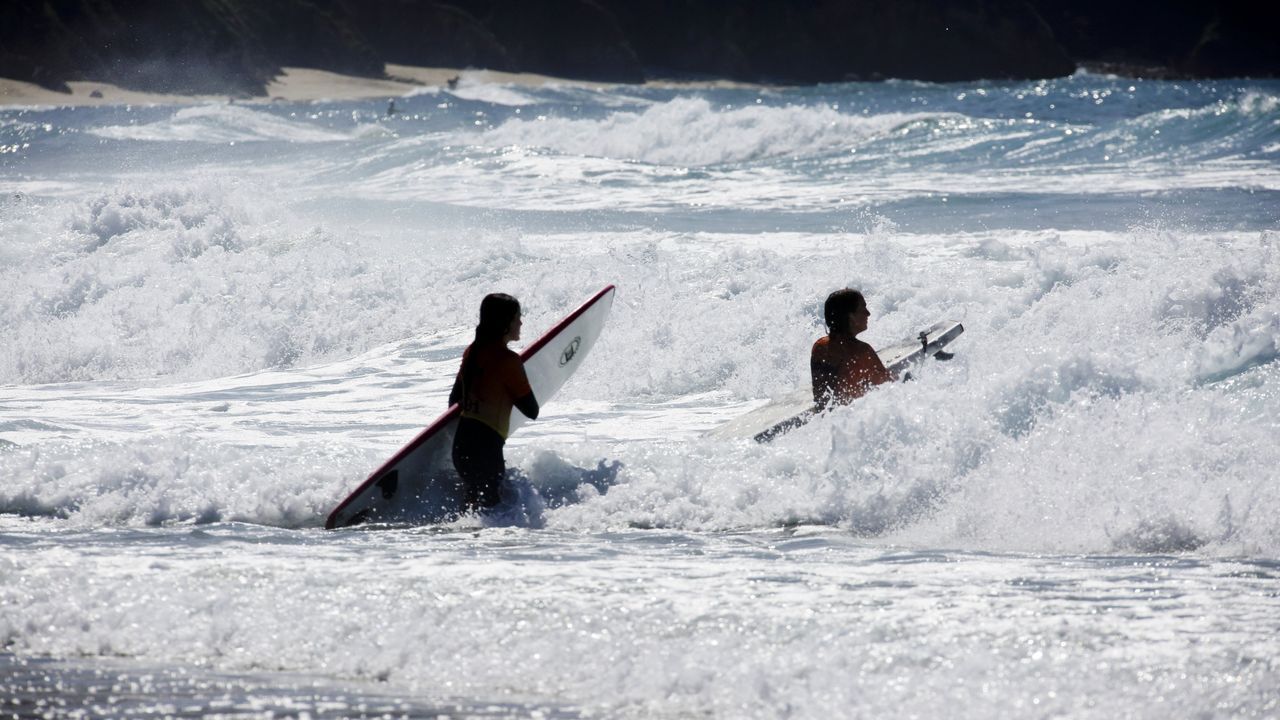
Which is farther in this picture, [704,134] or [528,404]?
[704,134]

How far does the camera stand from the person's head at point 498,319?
621 cm

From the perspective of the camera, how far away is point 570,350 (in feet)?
24.9

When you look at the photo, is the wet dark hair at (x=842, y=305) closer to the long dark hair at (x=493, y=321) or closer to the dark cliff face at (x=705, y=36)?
the long dark hair at (x=493, y=321)

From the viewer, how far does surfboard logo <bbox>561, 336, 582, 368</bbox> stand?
757cm

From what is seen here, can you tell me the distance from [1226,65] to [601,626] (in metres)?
93.7

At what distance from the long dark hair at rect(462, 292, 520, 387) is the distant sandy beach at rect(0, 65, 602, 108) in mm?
45104

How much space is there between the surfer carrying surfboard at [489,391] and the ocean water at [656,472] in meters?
0.31

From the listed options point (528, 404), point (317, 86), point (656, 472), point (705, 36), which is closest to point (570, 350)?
point (656, 472)

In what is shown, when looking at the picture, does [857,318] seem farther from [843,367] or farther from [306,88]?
[306,88]

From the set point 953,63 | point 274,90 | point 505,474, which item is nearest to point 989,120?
point 505,474

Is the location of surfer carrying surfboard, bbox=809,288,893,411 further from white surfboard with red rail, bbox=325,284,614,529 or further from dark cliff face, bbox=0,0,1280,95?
dark cliff face, bbox=0,0,1280,95

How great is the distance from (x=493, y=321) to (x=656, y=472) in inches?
47.2

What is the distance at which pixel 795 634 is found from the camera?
183 inches

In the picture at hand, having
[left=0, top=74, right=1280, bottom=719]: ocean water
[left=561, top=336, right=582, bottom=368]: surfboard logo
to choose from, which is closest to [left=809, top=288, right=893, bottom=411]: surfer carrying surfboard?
[left=0, top=74, right=1280, bottom=719]: ocean water
